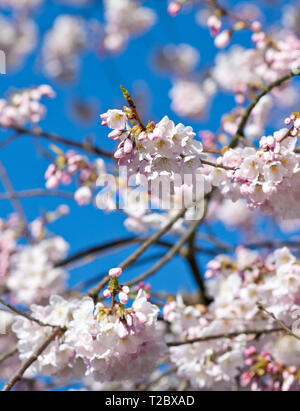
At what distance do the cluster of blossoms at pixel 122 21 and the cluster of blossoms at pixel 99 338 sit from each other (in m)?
6.85

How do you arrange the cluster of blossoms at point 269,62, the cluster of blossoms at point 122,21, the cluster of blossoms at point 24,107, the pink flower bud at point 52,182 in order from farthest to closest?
the cluster of blossoms at point 122,21 → the cluster of blossoms at point 24,107 → the cluster of blossoms at point 269,62 → the pink flower bud at point 52,182

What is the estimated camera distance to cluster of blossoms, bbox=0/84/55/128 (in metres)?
3.61

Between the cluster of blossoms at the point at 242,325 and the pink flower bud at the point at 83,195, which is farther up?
the pink flower bud at the point at 83,195

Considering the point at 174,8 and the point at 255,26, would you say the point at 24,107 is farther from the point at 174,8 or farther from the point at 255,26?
the point at 255,26

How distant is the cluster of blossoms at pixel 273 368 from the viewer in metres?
2.70

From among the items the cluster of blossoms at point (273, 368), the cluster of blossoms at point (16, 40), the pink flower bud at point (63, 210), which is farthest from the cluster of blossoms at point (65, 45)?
the cluster of blossoms at point (273, 368)

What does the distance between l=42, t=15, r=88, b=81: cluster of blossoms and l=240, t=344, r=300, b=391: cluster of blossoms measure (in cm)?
769

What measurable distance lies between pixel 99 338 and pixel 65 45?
8.53m

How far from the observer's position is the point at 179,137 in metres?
1.75

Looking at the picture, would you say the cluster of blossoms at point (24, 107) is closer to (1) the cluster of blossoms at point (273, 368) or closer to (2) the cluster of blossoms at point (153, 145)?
(2) the cluster of blossoms at point (153, 145)

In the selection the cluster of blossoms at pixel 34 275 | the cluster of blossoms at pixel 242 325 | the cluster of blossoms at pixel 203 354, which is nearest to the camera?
the cluster of blossoms at pixel 242 325

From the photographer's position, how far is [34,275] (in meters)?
4.41
